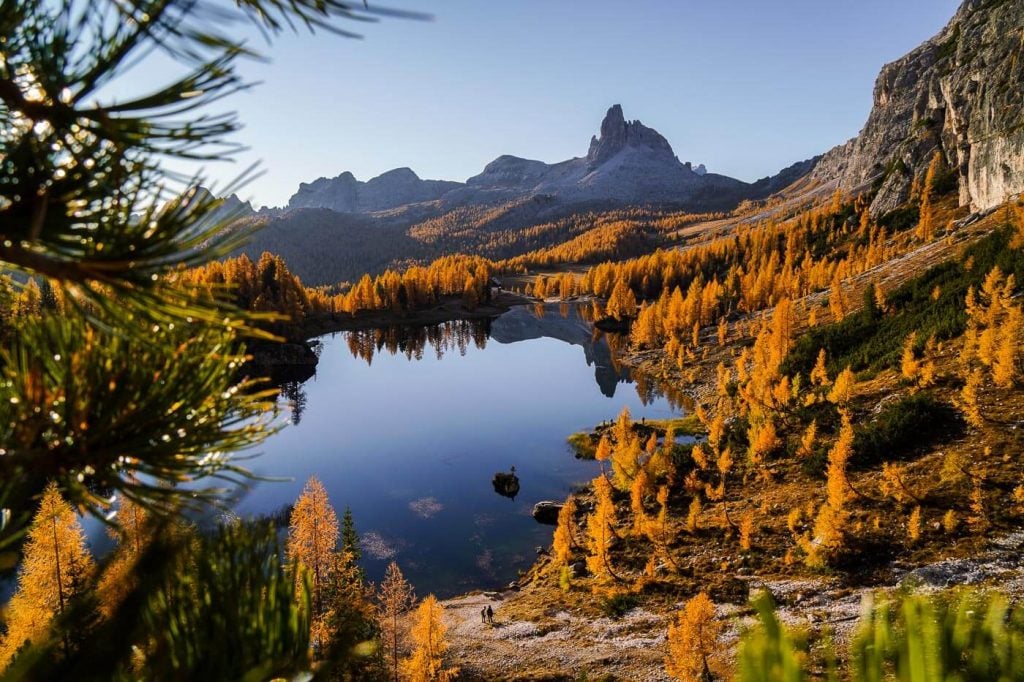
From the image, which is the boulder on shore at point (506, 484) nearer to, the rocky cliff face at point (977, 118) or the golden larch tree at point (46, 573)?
the golden larch tree at point (46, 573)

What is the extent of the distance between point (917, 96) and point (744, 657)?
678 feet

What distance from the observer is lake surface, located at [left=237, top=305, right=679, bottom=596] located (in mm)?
40688

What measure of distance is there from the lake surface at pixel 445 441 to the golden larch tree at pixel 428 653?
10844 mm

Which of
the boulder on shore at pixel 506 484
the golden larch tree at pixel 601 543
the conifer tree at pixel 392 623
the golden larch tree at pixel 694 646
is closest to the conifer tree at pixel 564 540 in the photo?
the golden larch tree at pixel 601 543

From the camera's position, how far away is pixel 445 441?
207 feet

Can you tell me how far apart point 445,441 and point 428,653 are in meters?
39.1

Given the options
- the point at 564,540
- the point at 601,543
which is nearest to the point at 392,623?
the point at 564,540

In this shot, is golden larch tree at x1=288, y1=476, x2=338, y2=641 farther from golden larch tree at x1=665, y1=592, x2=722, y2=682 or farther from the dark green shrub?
the dark green shrub

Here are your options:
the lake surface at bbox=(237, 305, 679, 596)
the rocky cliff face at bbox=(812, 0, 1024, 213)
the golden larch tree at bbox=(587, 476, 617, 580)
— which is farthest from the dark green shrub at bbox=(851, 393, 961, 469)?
the rocky cliff face at bbox=(812, 0, 1024, 213)

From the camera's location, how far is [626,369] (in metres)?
89.3

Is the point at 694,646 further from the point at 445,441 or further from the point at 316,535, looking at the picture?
the point at 445,441

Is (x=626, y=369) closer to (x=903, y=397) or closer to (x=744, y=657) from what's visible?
(x=903, y=397)

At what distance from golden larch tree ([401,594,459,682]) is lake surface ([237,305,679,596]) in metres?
10.8

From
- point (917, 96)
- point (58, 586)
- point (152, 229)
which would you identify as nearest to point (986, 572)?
point (152, 229)
